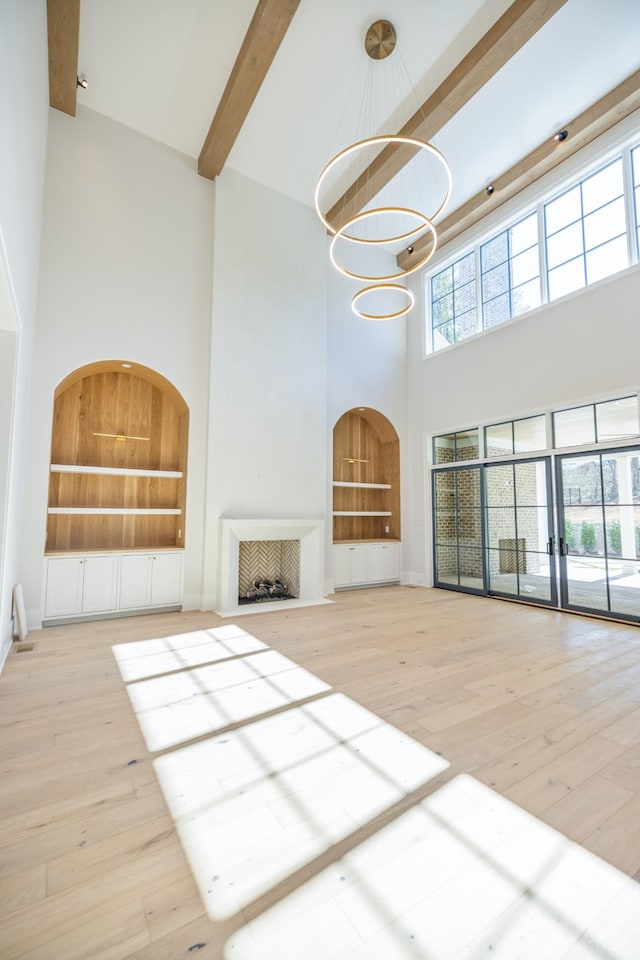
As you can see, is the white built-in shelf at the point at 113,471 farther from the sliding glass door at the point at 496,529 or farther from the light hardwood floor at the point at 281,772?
the sliding glass door at the point at 496,529

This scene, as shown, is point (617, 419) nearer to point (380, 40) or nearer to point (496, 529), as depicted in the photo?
point (496, 529)

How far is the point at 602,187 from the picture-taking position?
573 cm

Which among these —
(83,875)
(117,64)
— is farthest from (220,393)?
(83,875)

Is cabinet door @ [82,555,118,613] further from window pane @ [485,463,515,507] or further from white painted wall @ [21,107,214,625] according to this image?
window pane @ [485,463,515,507]

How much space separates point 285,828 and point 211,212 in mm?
7124

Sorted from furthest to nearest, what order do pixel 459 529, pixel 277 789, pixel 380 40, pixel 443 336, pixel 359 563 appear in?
pixel 443 336 < pixel 359 563 < pixel 459 529 < pixel 380 40 < pixel 277 789

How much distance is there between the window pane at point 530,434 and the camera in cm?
620

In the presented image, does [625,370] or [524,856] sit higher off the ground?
[625,370]

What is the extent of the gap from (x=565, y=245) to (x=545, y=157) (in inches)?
48.3

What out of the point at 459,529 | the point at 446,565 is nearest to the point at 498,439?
the point at 459,529

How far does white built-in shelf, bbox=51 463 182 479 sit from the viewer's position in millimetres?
5215

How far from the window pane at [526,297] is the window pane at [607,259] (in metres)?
0.71

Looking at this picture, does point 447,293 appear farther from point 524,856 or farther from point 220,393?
point 524,856

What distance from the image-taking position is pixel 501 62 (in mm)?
4742
